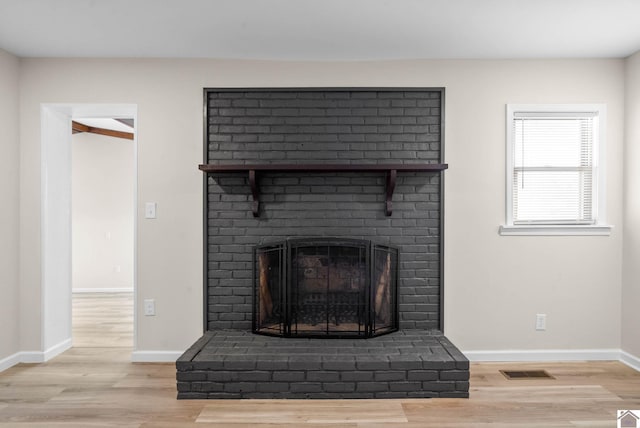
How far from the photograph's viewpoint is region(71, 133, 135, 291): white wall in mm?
6379

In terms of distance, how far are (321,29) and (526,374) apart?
275 cm

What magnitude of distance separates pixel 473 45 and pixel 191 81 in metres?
2.09

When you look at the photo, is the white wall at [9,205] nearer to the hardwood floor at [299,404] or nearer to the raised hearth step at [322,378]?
the hardwood floor at [299,404]

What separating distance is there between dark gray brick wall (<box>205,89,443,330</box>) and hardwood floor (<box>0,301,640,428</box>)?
2.29 feet

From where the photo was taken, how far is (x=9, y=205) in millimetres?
3275

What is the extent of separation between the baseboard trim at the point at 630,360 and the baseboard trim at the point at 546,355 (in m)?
0.03

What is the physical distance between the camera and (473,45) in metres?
3.11

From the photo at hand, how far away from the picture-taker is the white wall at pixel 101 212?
20.9 ft

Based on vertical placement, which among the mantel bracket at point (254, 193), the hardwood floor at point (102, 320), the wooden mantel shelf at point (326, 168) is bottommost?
the hardwood floor at point (102, 320)

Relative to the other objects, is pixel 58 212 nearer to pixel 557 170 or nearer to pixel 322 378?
pixel 322 378

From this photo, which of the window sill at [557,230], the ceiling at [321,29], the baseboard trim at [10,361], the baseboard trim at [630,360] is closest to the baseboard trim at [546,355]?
the baseboard trim at [630,360]

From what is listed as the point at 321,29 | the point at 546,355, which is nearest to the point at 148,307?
the point at 321,29

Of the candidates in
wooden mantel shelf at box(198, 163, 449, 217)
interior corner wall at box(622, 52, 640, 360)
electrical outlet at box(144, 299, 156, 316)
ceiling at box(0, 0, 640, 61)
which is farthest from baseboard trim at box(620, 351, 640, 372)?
electrical outlet at box(144, 299, 156, 316)

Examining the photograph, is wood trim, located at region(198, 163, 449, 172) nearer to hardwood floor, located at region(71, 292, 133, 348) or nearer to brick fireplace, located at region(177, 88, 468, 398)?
brick fireplace, located at region(177, 88, 468, 398)
